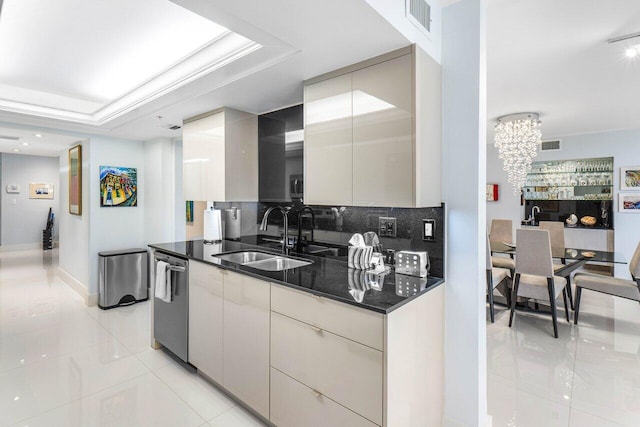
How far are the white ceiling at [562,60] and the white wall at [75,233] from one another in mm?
4909

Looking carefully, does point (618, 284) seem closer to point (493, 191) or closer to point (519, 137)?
point (519, 137)

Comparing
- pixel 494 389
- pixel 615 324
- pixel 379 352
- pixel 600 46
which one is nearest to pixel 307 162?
pixel 379 352

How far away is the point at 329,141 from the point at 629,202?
5.97 meters

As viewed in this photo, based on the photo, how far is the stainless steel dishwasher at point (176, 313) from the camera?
2551 millimetres

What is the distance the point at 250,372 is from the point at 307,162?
141cm

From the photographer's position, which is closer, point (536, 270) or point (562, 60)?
point (562, 60)

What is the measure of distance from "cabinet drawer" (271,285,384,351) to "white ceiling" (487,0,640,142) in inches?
78.6

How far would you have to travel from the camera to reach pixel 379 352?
4.46 feet

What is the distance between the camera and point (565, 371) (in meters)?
2.55

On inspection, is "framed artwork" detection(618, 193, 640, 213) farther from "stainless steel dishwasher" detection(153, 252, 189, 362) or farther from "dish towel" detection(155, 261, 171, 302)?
"dish towel" detection(155, 261, 171, 302)

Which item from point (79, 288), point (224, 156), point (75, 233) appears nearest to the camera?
point (224, 156)

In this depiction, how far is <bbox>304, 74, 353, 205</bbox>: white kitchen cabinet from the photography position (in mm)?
1953

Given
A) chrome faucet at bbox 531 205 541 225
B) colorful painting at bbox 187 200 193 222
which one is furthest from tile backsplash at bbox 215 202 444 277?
chrome faucet at bbox 531 205 541 225

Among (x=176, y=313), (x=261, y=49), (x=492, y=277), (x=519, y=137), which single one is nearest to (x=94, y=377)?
(x=176, y=313)
